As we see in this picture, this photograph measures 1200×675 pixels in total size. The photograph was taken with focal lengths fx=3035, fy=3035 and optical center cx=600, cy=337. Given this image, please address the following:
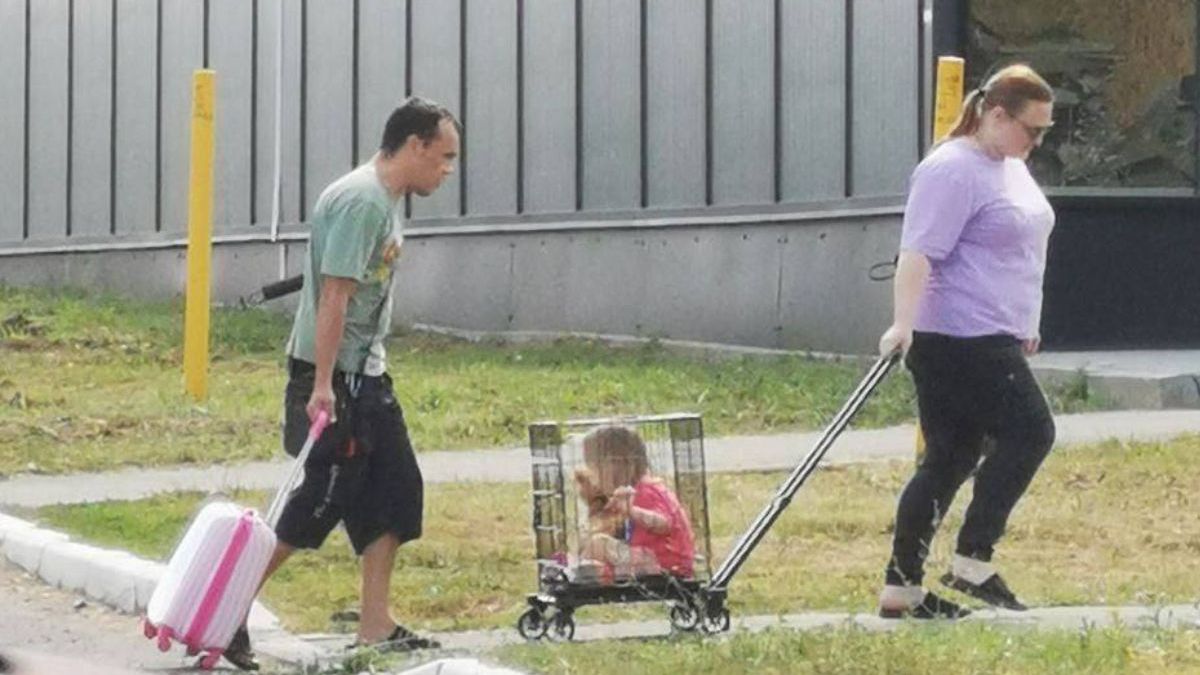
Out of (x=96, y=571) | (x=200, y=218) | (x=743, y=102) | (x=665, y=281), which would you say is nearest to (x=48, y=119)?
(x=665, y=281)

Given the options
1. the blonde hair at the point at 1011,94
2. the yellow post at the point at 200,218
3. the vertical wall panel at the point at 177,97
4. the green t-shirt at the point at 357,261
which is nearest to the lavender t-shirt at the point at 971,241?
the blonde hair at the point at 1011,94

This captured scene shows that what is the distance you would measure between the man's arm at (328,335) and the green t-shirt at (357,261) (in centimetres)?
4

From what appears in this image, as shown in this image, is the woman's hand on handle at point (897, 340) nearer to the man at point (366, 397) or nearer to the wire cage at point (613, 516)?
the wire cage at point (613, 516)

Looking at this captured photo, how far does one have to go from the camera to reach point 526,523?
41.7 feet

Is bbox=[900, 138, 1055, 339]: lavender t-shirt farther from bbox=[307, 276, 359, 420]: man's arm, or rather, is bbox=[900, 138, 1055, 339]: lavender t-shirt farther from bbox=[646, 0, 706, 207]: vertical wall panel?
bbox=[646, 0, 706, 207]: vertical wall panel

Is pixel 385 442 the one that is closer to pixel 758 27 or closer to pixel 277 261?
pixel 758 27

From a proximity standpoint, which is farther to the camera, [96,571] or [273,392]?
[273,392]

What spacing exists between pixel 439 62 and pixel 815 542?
15.3m

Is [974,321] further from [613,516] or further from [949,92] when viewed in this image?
[949,92]

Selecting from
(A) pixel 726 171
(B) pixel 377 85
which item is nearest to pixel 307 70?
(B) pixel 377 85

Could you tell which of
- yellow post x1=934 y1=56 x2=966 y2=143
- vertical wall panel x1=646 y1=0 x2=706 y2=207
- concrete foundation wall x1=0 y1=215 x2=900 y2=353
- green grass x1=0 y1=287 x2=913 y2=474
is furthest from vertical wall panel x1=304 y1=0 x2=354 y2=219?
yellow post x1=934 y1=56 x2=966 y2=143

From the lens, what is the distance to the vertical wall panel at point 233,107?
30031 millimetres

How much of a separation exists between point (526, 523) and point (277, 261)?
54.7 feet

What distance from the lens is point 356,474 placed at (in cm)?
921
